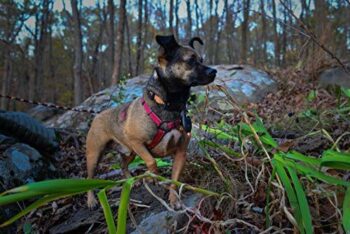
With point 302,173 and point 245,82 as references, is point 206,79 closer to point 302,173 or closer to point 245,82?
point 302,173

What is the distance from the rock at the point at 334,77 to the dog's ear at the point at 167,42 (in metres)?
6.72

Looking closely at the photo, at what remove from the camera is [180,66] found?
306 cm

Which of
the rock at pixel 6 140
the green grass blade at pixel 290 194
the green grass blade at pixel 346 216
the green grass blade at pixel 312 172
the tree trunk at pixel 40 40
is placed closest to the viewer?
the green grass blade at pixel 346 216

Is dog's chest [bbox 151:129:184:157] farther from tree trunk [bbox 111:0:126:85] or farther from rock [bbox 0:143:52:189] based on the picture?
tree trunk [bbox 111:0:126:85]

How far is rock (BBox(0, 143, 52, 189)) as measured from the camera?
4.12 meters

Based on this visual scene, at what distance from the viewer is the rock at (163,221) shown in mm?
2652

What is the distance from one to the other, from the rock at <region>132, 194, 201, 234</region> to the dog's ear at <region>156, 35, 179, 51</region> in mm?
1209

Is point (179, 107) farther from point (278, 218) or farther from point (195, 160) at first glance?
point (278, 218)

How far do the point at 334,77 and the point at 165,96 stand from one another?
7303mm

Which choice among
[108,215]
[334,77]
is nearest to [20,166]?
→ [108,215]

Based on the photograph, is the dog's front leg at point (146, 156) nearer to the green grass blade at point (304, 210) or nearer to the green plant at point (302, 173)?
the green plant at point (302, 173)

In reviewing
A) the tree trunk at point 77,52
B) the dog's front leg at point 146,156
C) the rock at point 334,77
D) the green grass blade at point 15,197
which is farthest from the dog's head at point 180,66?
the tree trunk at point 77,52

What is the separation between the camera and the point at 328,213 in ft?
8.23

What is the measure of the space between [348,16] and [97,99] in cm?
1901
